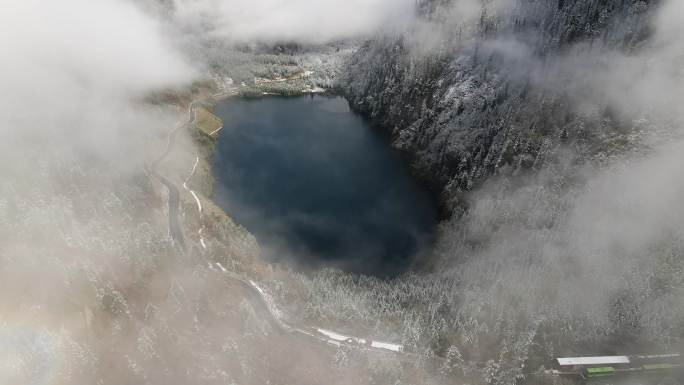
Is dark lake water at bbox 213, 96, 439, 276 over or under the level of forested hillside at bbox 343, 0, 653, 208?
under

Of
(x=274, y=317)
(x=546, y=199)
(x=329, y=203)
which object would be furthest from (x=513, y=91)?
(x=274, y=317)

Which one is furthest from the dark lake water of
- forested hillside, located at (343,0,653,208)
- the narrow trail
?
the narrow trail

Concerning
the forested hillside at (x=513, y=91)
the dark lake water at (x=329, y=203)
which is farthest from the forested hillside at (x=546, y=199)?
the dark lake water at (x=329, y=203)

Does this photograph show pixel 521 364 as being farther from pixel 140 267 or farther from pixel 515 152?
pixel 140 267

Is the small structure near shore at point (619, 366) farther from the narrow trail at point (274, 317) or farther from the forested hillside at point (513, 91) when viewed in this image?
the forested hillside at point (513, 91)

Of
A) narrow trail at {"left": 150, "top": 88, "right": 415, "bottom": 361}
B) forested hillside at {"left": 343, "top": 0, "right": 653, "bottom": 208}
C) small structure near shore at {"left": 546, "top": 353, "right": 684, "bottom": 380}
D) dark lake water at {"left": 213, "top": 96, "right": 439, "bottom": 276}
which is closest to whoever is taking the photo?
small structure near shore at {"left": 546, "top": 353, "right": 684, "bottom": 380}

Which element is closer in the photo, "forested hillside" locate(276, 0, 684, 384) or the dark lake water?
"forested hillside" locate(276, 0, 684, 384)

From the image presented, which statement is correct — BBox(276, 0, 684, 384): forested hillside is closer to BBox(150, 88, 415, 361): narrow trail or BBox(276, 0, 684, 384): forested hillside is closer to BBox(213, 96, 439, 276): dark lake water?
BBox(150, 88, 415, 361): narrow trail

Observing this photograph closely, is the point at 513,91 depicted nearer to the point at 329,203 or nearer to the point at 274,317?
the point at 329,203
